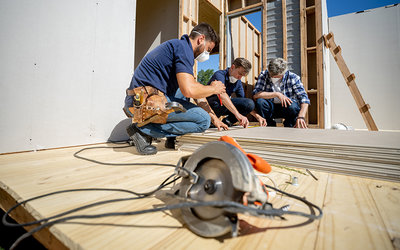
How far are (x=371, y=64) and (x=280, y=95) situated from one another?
5.04 meters

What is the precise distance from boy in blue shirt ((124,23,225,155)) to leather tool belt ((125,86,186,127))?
0.08m

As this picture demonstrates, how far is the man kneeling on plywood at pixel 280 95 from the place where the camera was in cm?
299

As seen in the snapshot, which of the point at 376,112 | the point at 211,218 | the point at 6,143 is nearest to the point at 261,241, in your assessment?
the point at 211,218

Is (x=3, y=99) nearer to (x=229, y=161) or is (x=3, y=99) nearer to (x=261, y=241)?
(x=229, y=161)

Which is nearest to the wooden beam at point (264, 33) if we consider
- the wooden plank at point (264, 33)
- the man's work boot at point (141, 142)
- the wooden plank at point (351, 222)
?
the wooden plank at point (264, 33)

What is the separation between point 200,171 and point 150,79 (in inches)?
53.9

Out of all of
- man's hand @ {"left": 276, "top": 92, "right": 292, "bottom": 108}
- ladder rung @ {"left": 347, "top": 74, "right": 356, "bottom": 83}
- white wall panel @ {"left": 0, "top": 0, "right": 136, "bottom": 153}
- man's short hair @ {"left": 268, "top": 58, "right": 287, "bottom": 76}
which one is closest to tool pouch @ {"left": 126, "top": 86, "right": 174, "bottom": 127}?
white wall panel @ {"left": 0, "top": 0, "right": 136, "bottom": 153}

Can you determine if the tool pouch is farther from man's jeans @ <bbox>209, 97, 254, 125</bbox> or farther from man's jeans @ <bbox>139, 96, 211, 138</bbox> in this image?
man's jeans @ <bbox>209, 97, 254, 125</bbox>

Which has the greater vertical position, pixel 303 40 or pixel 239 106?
pixel 303 40

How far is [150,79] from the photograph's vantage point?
1.73 metres

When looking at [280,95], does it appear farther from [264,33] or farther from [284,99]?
[264,33]

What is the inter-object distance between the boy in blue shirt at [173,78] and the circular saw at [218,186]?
1.03 meters

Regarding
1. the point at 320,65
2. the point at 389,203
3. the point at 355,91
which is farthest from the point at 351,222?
the point at 355,91

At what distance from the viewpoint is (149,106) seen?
5.38ft
